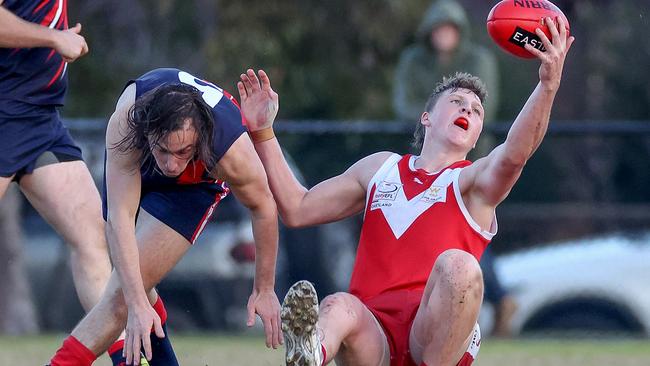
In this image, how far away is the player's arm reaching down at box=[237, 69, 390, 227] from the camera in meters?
5.31

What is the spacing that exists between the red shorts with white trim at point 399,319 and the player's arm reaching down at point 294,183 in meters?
0.51

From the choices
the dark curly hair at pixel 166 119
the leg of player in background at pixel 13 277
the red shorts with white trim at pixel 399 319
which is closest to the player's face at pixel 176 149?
the dark curly hair at pixel 166 119

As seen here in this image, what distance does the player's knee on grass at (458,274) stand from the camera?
4.76 meters

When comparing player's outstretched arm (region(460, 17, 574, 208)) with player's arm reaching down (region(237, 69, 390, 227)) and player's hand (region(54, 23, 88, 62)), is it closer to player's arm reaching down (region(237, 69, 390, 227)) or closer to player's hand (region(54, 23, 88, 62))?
player's arm reaching down (region(237, 69, 390, 227))

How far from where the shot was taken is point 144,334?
486 cm

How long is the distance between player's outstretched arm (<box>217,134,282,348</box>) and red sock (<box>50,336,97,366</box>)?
25.2 inches

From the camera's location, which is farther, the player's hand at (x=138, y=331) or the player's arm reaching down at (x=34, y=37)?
the player's arm reaching down at (x=34, y=37)

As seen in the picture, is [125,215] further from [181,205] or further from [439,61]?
[439,61]

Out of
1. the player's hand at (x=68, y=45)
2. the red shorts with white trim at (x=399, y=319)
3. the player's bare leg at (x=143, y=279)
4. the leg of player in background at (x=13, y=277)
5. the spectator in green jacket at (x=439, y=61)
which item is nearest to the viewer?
the red shorts with white trim at (x=399, y=319)

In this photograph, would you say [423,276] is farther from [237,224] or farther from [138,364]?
[237,224]

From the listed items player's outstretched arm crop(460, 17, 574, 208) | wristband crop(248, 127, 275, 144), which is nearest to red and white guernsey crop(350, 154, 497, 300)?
player's outstretched arm crop(460, 17, 574, 208)

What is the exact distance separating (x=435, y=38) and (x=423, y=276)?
4777 mm

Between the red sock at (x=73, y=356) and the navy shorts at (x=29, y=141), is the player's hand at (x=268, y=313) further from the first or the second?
the navy shorts at (x=29, y=141)

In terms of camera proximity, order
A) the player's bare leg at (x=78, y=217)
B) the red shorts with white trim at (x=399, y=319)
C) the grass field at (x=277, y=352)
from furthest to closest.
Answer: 1. the grass field at (x=277, y=352)
2. the player's bare leg at (x=78, y=217)
3. the red shorts with white trim at (x=399, y=319)
